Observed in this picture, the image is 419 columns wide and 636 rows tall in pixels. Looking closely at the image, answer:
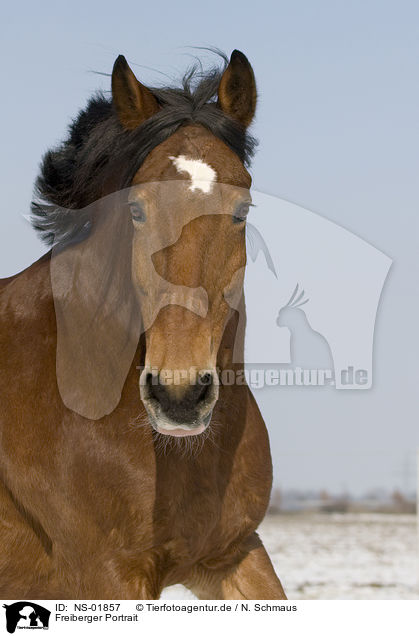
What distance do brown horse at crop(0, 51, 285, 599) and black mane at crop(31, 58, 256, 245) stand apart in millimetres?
11

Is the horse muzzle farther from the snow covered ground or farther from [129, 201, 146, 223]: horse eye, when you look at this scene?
the snow covered ground

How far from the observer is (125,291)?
4.46 m

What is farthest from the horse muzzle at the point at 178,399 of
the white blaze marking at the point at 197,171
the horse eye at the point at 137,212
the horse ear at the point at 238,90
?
the horse ear at the point at 238,90

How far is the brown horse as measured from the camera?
4.11m

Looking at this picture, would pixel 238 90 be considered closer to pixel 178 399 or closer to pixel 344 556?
pixel 178 399

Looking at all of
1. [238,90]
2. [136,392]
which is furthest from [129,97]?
[136,392]

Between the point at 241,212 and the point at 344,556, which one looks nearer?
the point at 241,212

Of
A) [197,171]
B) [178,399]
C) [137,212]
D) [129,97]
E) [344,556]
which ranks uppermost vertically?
[129,97]

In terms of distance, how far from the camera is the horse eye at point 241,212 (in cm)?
417

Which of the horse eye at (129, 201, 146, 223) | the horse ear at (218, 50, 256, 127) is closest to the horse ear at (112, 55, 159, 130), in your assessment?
the horse ear at (218, 50, 256, 127)

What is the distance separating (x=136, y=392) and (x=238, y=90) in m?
1.74

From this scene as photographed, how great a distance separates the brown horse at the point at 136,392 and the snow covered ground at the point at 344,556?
80 centimetres

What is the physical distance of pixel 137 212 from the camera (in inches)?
163

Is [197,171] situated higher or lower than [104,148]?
lower
